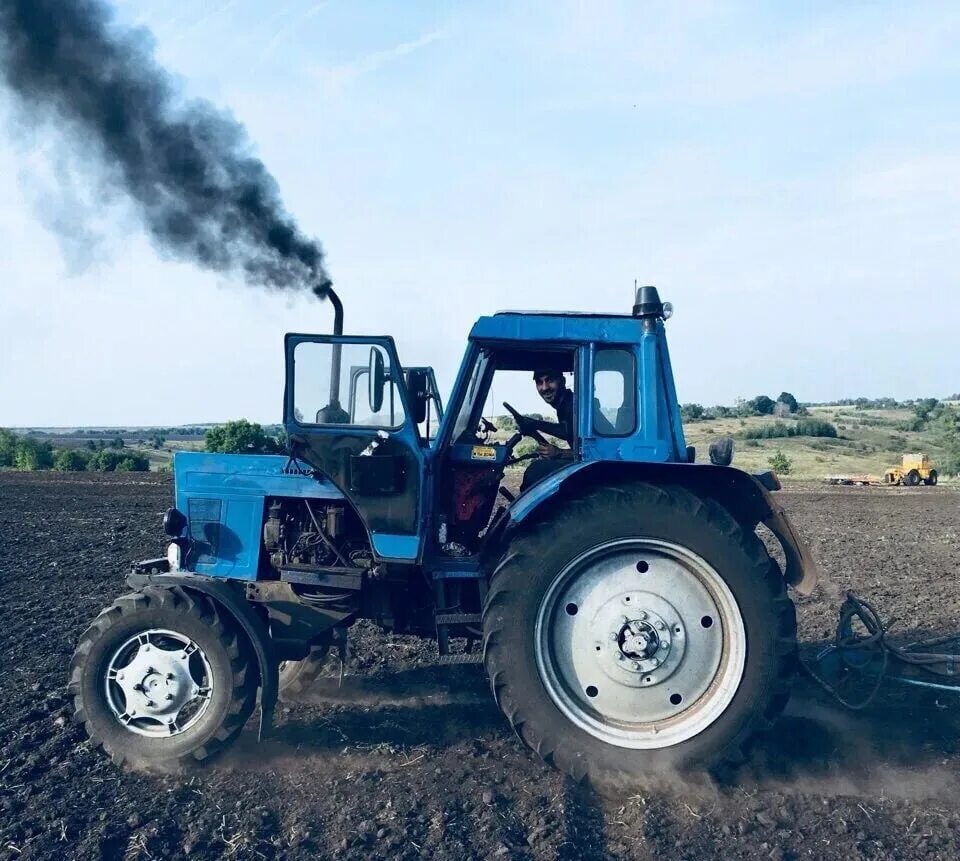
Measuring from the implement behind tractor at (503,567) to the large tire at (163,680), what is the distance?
0.01 meters

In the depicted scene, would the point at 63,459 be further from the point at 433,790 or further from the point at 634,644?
the point at 634,644

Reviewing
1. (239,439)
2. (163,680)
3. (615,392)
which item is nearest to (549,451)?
(615,392)

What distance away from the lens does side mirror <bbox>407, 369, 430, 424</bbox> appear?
5.70m

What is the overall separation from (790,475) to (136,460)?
2558cm

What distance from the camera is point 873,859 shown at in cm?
432

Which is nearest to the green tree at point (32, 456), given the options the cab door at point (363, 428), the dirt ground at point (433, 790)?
the dirt ground at point (433, 790)

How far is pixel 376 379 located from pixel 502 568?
1.40 metres

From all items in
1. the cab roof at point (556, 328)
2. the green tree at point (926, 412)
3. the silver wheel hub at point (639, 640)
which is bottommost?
the silver wheel hub at point (639, 640)

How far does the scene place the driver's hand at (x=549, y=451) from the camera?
5.68 metres

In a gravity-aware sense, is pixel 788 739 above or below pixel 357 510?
below

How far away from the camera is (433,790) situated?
5000 millimetres

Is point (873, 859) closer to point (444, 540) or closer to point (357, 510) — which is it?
point (444, 540)

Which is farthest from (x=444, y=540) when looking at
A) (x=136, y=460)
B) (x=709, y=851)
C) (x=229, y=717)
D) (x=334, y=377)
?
(x=136, y=460)

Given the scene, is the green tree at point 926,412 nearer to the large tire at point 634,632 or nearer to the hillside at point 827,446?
the hillside at point 827,446
